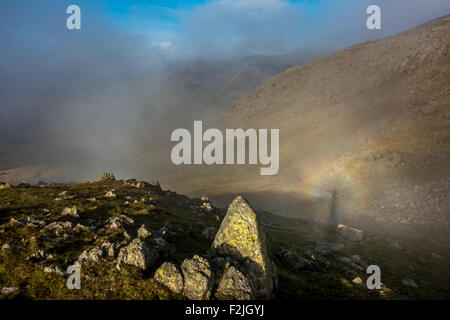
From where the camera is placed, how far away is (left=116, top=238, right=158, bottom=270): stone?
13.4 m

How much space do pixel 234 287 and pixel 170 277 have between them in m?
3.30

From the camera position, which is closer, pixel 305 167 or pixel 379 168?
pixel 379 168

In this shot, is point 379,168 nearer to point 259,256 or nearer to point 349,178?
point 349,178

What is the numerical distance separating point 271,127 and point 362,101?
6333 centimetres

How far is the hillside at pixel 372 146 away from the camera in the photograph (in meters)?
72.5

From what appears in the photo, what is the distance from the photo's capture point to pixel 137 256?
533 inches

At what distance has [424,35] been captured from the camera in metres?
164

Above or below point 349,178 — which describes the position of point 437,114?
above

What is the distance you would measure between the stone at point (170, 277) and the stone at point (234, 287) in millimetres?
1939

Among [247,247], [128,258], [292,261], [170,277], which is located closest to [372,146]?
[292,261]

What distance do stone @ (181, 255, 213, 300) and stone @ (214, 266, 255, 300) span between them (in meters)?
0.59
